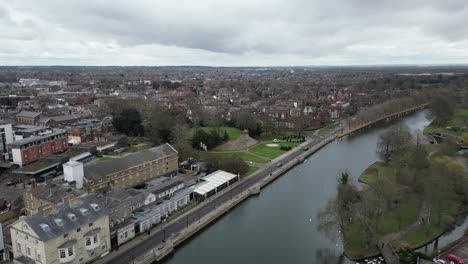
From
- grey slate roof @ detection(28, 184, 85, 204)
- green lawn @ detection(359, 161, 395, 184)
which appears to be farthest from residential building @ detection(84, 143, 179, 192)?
green lawn @ detection(359, 161, 395, 184)

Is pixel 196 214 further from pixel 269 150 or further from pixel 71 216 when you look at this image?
pixel 269 150

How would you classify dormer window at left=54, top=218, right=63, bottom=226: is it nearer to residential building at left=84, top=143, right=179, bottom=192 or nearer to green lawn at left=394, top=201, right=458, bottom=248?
residential building at left=84, top=143, right=179, bottom=192

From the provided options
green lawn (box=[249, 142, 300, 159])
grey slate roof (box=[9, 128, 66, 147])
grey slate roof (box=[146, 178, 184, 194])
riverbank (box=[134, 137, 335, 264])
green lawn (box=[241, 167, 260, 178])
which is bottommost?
riverbank (box=[134, 137, 335, 264])

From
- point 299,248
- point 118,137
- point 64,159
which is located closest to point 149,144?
point 118,137

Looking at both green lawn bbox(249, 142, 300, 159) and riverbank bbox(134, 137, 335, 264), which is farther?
green lawn bbox(249, 142, 300, 159)

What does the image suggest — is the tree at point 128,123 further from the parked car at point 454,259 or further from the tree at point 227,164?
the parked car at point 454,259

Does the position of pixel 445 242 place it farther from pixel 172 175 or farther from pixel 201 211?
pixel 172 175

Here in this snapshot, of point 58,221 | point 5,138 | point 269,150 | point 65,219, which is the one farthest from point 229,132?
point 58,221
